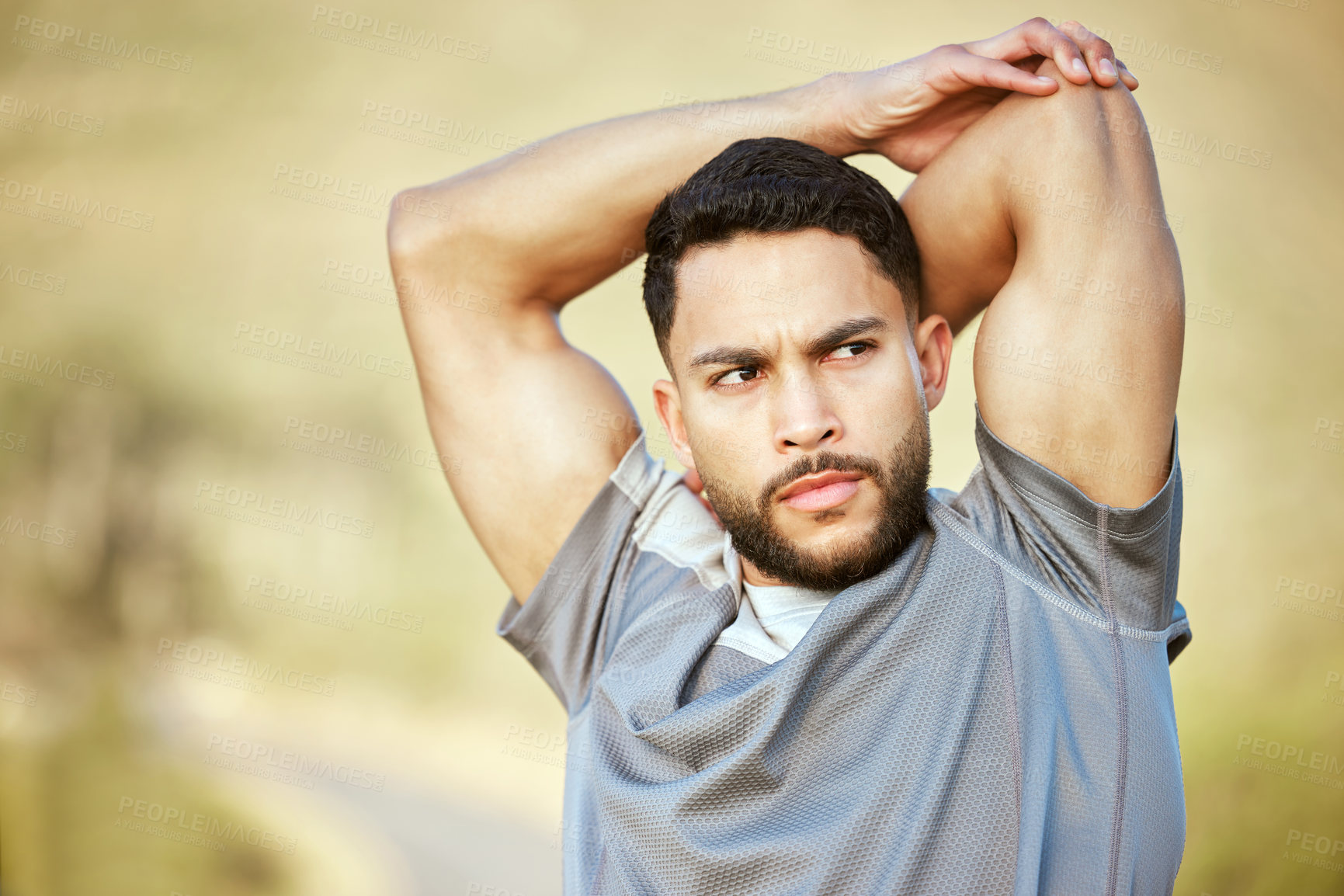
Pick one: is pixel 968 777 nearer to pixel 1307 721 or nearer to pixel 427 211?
pixel 427 211

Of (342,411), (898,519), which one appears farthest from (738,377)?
(342,411)

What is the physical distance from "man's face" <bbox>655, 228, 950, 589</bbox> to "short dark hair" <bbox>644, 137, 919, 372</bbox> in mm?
15

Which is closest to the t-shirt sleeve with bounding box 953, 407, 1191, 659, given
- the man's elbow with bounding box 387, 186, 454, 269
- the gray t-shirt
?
the gray t-shirt

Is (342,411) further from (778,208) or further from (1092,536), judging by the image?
(1092,536)

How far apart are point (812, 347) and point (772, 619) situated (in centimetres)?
25

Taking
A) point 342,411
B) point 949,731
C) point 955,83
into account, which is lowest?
point 949,731

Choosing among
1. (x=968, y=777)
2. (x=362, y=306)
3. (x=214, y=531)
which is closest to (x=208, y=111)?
(x=362, y=306)

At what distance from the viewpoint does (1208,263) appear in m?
2.44

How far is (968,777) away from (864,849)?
0.32 feet

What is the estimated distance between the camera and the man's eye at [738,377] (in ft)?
2.97

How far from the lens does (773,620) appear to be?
0.93m

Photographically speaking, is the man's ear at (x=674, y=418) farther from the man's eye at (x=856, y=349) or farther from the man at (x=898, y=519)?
the man's eye at (x=856, y=349)

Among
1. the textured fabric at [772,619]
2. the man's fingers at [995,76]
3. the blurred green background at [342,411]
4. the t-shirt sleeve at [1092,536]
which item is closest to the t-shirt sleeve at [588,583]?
the textured fabric at [772,619]

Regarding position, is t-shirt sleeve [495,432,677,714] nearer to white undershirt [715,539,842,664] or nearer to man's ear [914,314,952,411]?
white undershirt [715,539,842,664]
